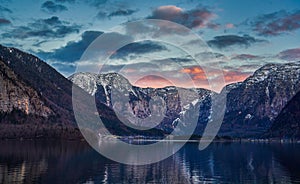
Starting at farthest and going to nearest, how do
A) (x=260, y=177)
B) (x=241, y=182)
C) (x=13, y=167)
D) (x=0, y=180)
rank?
(x=13, y=167) < (x=260, y=177) < (x=241, y=182) < (x=0, y=180)

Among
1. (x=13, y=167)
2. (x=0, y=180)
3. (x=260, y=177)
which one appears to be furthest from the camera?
(x=13, y=167)

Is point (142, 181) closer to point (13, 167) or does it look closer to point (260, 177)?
point (260, 177)

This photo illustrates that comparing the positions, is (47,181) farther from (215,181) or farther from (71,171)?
(215,181)

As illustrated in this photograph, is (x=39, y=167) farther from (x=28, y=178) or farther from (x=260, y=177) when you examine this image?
(x=260, y=177)

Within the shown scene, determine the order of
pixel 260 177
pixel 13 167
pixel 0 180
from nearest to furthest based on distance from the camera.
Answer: pixel 0 180, pixel 260 177, pixel 13 167

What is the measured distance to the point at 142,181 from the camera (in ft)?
364

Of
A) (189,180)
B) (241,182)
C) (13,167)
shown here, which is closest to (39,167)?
(13,167)

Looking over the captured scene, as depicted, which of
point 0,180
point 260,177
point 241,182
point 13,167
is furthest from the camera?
point 13,167

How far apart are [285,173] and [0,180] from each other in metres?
84.6

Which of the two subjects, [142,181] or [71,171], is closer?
[142,181]

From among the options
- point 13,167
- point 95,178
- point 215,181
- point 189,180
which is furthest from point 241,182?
point 13,167

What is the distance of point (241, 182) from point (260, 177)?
49.2ft

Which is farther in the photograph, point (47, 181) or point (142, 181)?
point (142, 181)

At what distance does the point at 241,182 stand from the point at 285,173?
29129 mm
